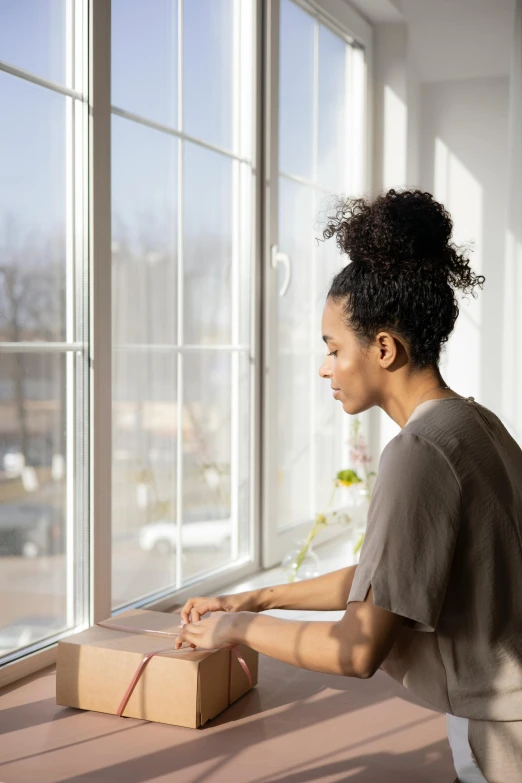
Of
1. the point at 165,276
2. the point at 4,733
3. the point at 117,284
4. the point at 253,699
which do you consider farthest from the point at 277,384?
the point at 4,733

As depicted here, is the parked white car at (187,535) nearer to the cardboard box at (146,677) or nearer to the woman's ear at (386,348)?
the cardboard box at (146,677)

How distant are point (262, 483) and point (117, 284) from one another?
2.69 feet

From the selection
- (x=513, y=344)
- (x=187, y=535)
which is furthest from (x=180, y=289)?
(x=513, y=344)

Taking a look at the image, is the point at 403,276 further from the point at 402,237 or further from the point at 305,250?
the point at 305,250

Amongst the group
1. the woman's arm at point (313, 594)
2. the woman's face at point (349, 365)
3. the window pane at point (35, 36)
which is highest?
the window pane at point (35, 36)

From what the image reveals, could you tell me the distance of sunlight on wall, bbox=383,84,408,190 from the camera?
9.73ft

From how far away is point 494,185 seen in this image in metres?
2.95

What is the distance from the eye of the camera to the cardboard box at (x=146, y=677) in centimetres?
127

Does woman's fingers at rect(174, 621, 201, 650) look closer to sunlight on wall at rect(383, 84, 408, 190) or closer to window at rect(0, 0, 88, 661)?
window at rect(0, 0, 88, 661)

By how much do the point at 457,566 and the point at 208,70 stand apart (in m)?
1.52

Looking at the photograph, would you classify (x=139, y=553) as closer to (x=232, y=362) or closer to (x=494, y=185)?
(x=232, y=362)

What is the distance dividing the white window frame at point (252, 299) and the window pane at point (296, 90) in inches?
3.4

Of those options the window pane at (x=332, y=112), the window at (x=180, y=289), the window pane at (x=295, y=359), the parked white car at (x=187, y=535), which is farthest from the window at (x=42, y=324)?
the window pane at (x=332, y=112)

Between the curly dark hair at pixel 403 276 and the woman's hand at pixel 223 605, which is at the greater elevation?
the curly dark hair at pixel 403 276
